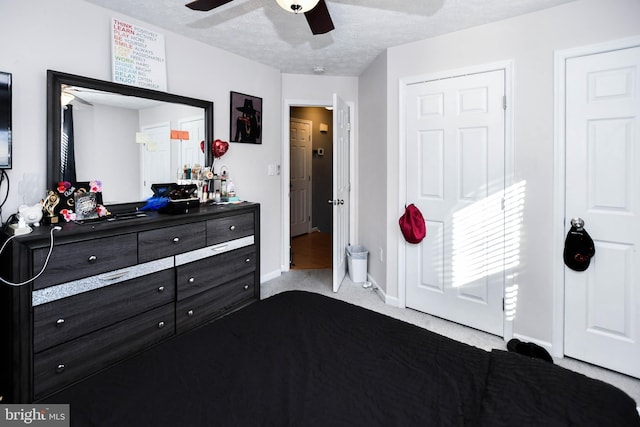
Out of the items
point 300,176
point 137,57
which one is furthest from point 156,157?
point 300,176

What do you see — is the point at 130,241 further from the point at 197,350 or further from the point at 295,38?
the point at 295,38

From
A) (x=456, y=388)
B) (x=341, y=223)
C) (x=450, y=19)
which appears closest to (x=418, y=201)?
(x=341, y=223)

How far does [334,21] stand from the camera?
2.56 m

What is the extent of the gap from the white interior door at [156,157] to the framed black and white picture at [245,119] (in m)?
0.71

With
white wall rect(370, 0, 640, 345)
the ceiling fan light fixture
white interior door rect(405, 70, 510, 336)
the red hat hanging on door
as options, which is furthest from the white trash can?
the ceiling fan light fixture

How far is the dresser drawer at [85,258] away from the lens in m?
1.71

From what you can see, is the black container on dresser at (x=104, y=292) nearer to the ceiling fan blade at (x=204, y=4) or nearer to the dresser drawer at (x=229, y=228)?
the dresser drawer at (x=229, y=228)

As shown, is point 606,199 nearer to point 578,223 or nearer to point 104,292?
point 578,223

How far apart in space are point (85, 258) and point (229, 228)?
3.48ft

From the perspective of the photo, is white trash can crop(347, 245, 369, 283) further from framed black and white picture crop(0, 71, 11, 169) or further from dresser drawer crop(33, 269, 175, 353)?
framed black and white picture crop(0, 71, 11, 169)

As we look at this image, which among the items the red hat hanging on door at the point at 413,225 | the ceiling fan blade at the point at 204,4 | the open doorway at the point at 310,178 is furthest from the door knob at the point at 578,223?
the open doorway at the point at 310,178

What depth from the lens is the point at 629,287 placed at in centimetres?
212

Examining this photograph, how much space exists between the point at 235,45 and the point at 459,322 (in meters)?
3.19

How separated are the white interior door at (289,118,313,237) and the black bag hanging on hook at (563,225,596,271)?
4.32 m
